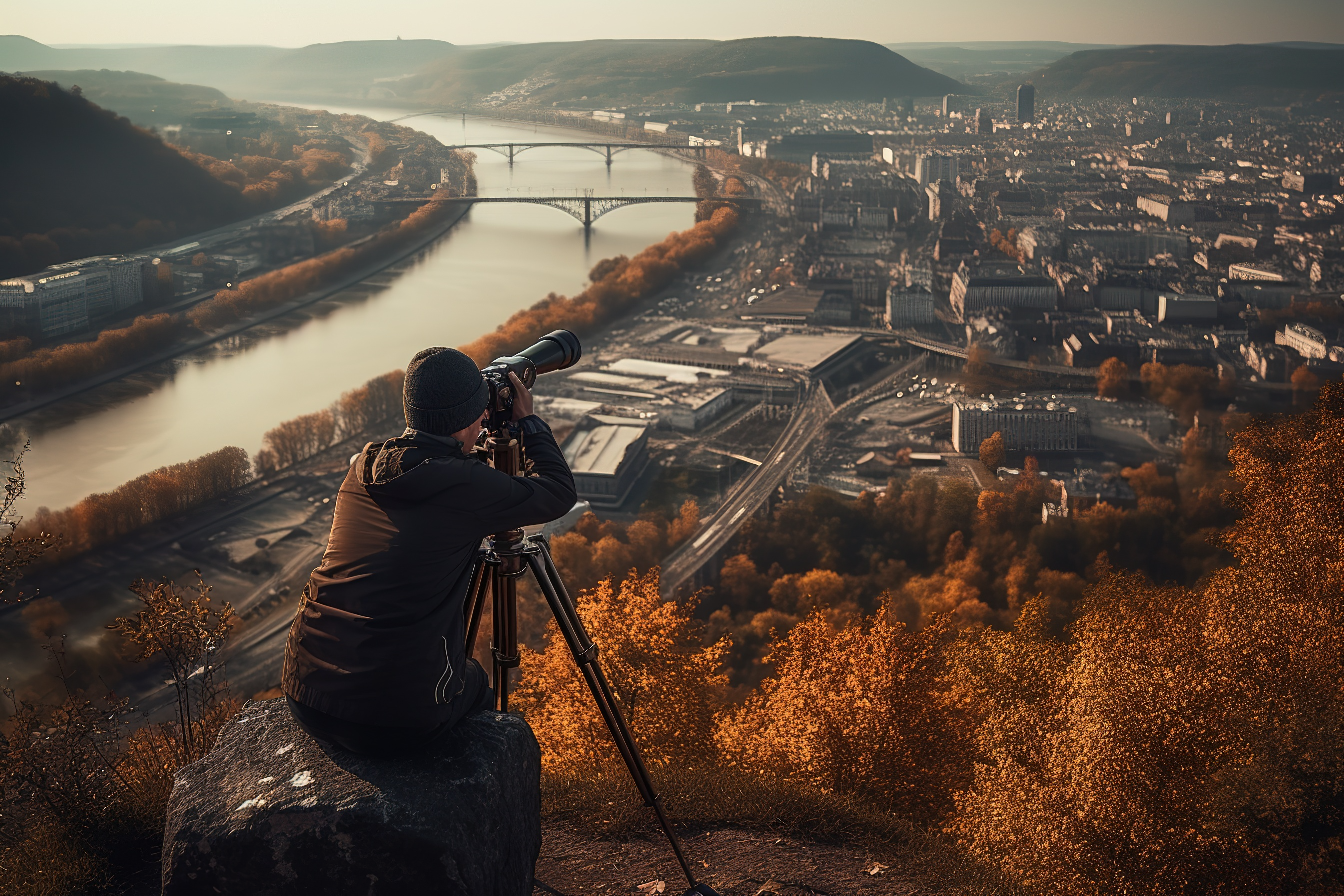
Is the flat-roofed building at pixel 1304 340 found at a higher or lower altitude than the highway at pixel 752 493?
higher

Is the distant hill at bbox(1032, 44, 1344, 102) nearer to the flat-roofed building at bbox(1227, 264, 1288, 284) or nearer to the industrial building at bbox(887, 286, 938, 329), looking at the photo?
the flat-roofed building at bbox(1227, 264, 1288, 284)

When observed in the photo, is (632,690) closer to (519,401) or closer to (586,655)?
(586,655)

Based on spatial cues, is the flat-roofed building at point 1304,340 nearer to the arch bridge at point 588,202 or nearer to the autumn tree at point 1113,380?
the autumn tree at point 1113,380

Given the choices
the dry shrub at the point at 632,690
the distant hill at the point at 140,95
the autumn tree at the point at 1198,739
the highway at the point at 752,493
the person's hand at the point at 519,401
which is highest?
the distant hill at the point at 140,95

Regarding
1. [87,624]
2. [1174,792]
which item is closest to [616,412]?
[87,624]

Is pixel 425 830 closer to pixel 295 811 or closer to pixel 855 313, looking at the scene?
pixel 295 811

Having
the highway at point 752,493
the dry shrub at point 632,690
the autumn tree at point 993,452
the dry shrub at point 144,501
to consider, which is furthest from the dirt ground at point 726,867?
the autumn tree at point 993,452

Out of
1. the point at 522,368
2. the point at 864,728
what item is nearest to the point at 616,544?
the point at 864,728
